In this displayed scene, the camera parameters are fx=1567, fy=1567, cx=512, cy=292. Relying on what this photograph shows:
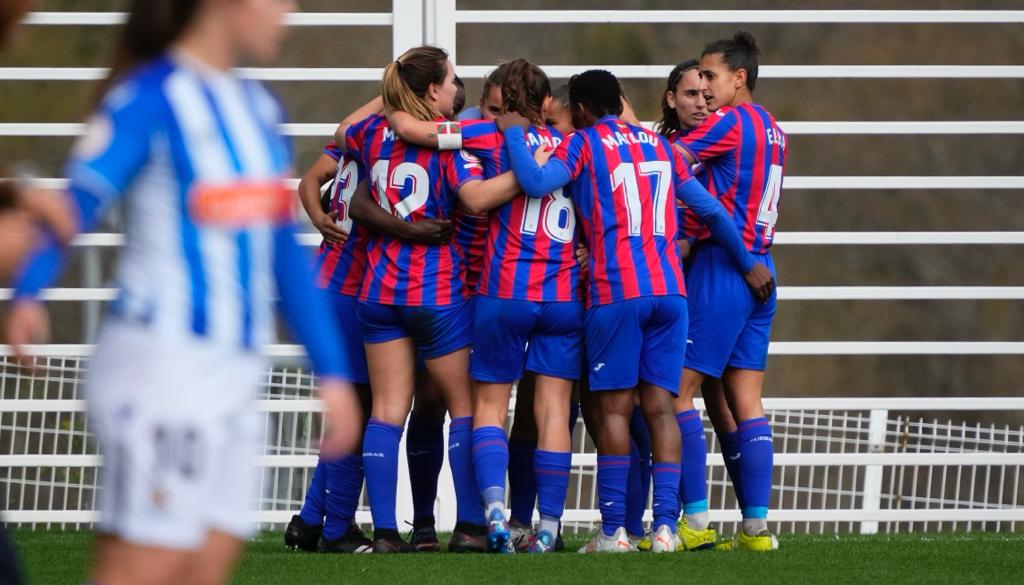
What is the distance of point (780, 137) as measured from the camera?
5.94m

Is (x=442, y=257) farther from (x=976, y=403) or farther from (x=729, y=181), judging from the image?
(x=976, y=403)

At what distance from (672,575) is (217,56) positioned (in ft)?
9.63

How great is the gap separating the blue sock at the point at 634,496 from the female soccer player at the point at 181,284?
3716 mm

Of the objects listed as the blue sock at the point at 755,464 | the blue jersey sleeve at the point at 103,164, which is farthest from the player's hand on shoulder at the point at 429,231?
the blue jersey sleeve at the point at 103,164

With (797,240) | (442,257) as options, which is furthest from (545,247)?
(797,240)

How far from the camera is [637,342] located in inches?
219

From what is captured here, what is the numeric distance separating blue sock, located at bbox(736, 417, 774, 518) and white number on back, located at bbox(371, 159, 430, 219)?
150 cm

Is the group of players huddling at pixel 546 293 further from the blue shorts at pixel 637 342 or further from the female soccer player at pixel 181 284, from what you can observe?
the female soccer player at pixel 181 284

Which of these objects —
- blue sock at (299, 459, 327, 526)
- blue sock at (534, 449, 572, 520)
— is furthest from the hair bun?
blue sock at (299, 459, 327, 526)

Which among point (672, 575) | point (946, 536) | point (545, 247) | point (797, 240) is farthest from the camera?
point (797, 240)

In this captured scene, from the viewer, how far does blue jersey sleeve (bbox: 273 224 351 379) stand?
252 centimetres

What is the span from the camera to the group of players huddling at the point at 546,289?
5.58 metres

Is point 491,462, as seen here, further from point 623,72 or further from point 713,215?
point 623,72

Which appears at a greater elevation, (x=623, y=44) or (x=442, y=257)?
(x=623, y=44)
